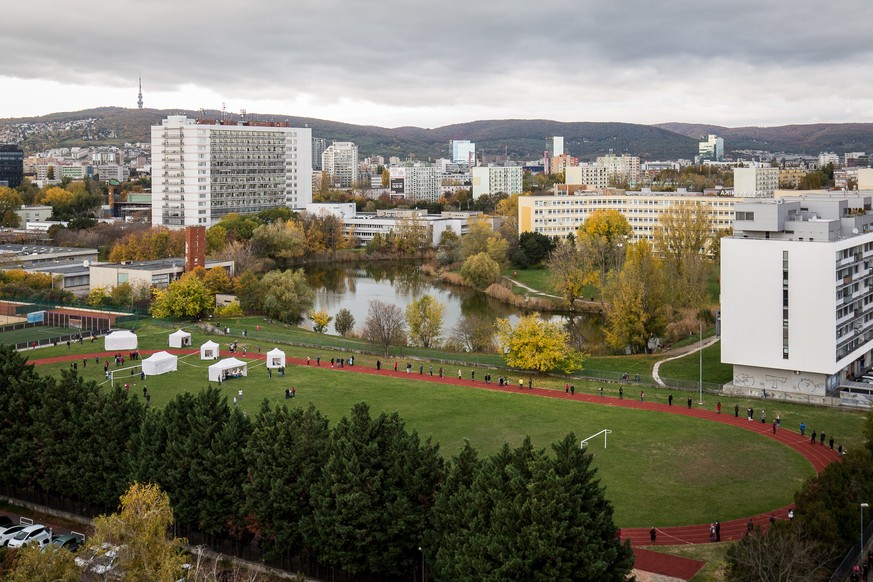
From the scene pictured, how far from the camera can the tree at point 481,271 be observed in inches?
3159

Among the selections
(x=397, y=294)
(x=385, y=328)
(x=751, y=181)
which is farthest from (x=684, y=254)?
(x=751, y=181)

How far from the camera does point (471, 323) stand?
57.2 m

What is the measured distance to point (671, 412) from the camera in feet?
124

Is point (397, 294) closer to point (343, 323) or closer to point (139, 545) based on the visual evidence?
point (343, 323)

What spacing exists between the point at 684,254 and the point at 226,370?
37.9 meters

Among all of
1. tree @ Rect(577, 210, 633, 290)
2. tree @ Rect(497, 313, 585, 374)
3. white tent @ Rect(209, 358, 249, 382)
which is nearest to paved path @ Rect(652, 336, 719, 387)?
tree @ Rect(497, 313, 585, 374)

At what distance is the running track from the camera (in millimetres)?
24500

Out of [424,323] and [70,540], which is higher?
[424,323]

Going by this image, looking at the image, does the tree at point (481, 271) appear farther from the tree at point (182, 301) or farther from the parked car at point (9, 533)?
the parked car at point (9, 533)

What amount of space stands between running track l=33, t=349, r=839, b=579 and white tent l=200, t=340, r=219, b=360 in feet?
4.56

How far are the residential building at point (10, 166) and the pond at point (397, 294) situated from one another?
281ft

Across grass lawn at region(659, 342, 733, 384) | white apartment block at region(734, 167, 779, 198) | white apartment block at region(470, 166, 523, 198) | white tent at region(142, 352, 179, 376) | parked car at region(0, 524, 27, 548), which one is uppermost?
white apartment block at region(470, 166, 523, 198)

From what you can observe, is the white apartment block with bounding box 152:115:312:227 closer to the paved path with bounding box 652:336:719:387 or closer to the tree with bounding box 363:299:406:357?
the tree with bounding box 363:299:406:357

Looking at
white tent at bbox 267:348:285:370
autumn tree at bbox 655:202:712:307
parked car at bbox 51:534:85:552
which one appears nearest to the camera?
parked car at bbox 51:534:85:552
